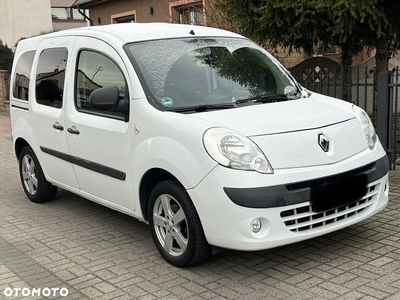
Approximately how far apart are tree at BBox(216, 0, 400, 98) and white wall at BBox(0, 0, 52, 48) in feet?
104

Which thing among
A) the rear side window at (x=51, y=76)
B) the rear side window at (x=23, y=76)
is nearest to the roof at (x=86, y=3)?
the rear side window at (x=23, y=76)

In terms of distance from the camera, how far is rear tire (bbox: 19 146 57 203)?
591 cm

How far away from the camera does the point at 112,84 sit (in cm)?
449

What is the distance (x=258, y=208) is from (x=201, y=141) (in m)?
0.61

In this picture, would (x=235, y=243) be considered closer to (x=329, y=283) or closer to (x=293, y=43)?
(x=329, y=283)

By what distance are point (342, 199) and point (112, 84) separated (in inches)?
86.4

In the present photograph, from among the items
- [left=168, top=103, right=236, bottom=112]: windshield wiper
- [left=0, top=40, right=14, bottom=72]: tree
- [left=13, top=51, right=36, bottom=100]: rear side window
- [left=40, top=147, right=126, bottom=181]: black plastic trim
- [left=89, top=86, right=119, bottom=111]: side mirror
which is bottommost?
[left=40, top=147, right=126, bottom=181]: black plastic trim

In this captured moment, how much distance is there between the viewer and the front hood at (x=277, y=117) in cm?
367

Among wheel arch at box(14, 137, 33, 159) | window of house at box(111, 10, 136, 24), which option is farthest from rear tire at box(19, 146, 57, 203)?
window of house at box(111, 10, 136, 24)

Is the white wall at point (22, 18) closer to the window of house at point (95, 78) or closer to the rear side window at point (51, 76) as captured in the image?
the rear side window at point (51, 76)

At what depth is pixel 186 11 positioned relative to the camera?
16.3 meters

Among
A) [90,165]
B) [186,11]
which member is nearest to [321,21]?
[90,165]

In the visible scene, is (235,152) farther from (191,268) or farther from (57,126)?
(57,126)

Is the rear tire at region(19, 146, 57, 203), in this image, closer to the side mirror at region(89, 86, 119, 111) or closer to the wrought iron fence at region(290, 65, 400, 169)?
the side mirror at region(89, 86, 119, 111)
